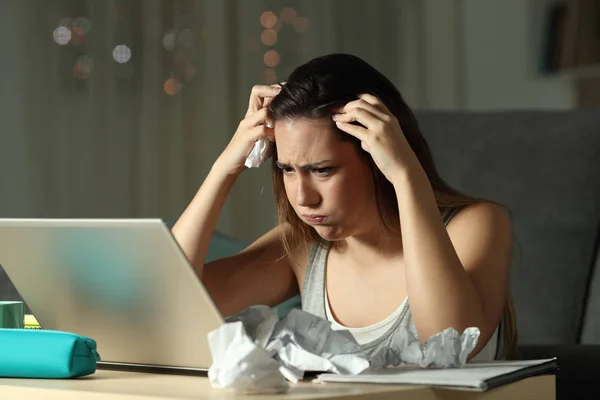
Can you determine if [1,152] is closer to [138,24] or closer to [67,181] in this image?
[67,181]

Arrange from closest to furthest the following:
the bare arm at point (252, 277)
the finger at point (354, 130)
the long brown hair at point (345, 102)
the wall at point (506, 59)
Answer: the finger at point (354, 130) < the long brown hair at point (345, 102) < the bare arm at point (252, 277) < the wall at point (506, 59)

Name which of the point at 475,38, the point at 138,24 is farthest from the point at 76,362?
the point at 475,38

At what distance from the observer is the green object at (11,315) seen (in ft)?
3.79

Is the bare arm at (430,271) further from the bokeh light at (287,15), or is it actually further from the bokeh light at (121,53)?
the bokeh light at (287,15)

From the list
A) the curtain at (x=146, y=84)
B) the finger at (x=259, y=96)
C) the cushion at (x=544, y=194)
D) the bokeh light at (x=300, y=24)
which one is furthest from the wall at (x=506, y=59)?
the finger at (x=259, y=96)

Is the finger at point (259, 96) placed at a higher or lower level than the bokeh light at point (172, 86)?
higher

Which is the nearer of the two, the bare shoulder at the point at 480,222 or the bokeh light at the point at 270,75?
the bare shoulder at the point at 480,222

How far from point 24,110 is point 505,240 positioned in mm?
2021

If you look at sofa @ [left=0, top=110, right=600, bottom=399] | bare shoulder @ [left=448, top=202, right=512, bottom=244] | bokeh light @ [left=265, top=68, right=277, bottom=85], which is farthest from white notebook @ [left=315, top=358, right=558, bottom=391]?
bokeh light @ [left=265, top=68, right=277, bottom=85]

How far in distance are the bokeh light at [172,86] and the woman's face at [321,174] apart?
6.66 feet

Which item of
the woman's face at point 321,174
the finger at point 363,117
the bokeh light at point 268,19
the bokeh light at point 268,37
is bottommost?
the woman's face at point 321,174

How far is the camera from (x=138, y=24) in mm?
3242

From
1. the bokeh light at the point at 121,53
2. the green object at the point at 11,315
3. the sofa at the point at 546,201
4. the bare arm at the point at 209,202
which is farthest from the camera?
the bokeh light at the point at 121,53

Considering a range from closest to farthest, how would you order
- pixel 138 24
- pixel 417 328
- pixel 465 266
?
pixel 417 328, pixel 465 266, pixel 138 24
